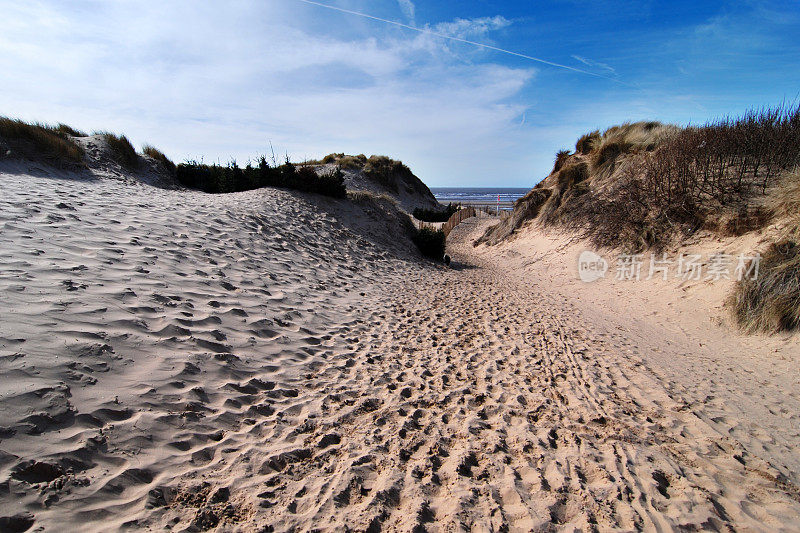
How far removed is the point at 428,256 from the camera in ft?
45.3

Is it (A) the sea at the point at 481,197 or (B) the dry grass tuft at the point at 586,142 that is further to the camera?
(A) the sea at the point at 481,197

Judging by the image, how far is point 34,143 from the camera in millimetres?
10836

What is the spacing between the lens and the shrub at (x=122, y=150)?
14.0 meters

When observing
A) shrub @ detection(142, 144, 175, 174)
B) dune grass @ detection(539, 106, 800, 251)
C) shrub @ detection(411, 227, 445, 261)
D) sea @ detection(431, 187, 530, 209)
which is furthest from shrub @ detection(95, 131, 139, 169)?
sea @ detection(431, 187, 530, 209)

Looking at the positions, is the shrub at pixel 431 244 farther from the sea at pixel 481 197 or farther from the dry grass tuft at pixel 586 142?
the sea at pixel 481 197

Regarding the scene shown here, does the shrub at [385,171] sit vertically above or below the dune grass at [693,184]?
above

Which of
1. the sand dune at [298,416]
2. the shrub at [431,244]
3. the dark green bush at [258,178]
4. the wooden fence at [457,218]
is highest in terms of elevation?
the dark green bush at [258,178]

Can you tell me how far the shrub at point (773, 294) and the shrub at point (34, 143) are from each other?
1731cm

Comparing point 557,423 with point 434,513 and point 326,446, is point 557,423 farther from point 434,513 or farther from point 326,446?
point 326,446

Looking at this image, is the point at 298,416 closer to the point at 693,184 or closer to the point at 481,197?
the point at 693,184

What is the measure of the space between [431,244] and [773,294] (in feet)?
31.3

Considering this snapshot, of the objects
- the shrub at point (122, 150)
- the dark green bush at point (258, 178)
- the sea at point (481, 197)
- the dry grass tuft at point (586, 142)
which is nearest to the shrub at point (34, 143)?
the shrub at point (122, 150)

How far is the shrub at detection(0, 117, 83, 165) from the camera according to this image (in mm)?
10492

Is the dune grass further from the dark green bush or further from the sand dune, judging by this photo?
the dark green bush
